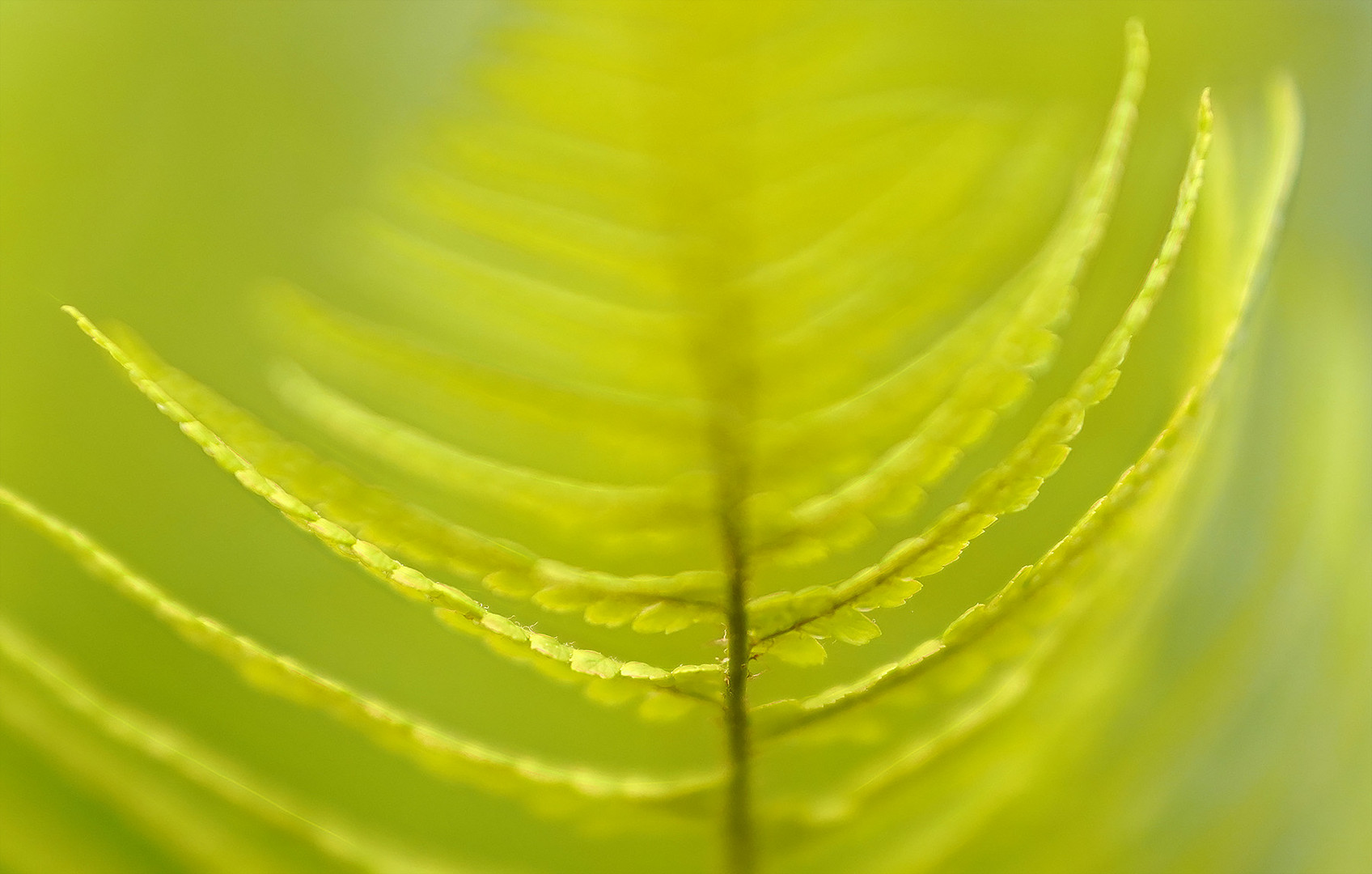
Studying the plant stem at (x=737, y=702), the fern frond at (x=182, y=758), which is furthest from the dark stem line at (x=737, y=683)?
the fern frond at (x=182, y=758)

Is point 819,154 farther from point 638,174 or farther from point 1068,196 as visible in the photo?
point 1068,196

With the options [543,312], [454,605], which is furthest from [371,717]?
[543,312]

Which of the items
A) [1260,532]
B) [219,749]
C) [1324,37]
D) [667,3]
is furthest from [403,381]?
[1324,37]

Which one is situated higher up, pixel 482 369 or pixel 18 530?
pixel 18 530

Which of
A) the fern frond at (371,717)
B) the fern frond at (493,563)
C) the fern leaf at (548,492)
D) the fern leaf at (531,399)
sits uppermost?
the fern leaf at (531,399)

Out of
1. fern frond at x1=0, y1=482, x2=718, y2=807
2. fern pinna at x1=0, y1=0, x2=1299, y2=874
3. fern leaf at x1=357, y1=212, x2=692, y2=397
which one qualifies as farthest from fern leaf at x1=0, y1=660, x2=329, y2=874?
fern leaf at x1=357, y1=212, x2=692, y2=397

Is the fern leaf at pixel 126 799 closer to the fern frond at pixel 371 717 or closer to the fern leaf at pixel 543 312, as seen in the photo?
the fern frond at pixel 371 717

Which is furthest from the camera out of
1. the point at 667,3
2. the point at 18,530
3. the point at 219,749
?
the point at 18,530
